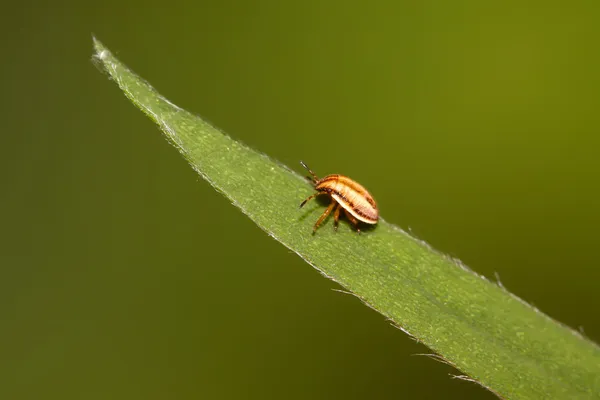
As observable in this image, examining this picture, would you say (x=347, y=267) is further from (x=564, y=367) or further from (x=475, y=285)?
(x=564, y=367)

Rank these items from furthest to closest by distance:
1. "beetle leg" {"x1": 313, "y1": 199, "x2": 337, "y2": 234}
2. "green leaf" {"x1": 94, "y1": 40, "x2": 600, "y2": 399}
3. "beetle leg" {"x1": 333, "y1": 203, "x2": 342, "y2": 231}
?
"beetle leg" {"x1": 333, "y1": 203, "x2": 342, "y2": 231}
"beetle leg" {"x1": 313, "y1": 199, "x2": 337, "y2": 234}
"green leaf" {"x1": 94, "y1": 40, "x2": 600, "y2": 399}

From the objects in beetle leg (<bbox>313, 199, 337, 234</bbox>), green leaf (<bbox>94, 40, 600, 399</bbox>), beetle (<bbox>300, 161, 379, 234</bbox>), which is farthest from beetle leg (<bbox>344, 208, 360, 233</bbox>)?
green leaf (<bbox>94, 40, 600, 399</bbox>)

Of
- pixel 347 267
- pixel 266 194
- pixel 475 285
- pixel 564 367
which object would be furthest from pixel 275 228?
pixel 564 367

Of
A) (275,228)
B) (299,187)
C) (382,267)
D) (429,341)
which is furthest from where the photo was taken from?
(299,187)

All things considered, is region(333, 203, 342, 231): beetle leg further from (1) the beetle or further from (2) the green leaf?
(2) the green leaf

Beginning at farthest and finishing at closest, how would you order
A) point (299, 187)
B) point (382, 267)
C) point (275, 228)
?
point (299, 187) < point (382, 267) < point (275, 228)

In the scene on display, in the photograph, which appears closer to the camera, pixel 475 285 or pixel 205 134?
pixel 205 134

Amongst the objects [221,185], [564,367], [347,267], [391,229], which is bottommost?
[221,185]

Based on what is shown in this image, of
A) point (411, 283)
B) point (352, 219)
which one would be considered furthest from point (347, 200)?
point (411, 283)
